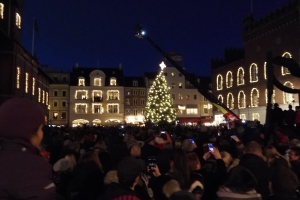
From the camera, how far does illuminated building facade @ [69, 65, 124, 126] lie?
3150 inches

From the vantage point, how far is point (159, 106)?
5447 cm

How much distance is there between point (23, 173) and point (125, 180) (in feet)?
7.41

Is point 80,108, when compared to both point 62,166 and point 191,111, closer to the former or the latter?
point 191,111

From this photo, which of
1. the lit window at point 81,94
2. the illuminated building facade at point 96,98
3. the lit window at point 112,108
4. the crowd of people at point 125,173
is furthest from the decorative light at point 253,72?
the crowd of people at point 125,173

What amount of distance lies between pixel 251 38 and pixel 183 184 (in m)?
53.2

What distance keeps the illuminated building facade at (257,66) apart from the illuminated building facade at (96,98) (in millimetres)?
22648

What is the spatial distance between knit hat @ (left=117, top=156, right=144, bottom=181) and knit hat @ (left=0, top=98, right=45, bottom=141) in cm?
215

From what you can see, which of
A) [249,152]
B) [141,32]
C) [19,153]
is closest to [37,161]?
[19,153]

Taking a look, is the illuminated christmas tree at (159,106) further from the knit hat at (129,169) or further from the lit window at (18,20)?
the knit hat at (129,169)

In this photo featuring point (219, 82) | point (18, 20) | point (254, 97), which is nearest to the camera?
point (18, 20)

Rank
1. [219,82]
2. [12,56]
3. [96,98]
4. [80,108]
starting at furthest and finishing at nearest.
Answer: [96,98] < [80,108] < [219,82] < [12,56]

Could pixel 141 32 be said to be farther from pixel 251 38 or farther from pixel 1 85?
pixel 251 38

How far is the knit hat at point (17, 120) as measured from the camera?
225 centimetres

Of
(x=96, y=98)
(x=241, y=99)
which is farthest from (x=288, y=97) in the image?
(x=96, y=98)
